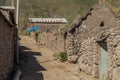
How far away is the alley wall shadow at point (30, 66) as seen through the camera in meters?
17.6

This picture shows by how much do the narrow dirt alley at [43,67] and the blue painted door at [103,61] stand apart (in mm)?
1283

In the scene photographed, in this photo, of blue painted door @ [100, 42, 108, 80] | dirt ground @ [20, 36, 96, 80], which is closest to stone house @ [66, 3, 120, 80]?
blue painted door @ [100, 42, 108, 80]

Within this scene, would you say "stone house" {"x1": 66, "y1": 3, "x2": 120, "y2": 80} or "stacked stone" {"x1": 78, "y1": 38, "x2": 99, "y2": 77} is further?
"stacked stone" {"x1": 78, "y1": 38, "x2": 99, "y2": 77}

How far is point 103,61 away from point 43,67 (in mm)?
4785

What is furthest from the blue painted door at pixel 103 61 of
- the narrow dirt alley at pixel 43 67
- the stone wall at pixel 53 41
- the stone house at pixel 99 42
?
the stone wall at pixel 53 41

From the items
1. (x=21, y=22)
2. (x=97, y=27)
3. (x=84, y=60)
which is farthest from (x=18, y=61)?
(x=21, y=22)

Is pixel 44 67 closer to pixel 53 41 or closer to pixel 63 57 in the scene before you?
pixel 63 57

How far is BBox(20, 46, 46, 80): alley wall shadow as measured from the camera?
694 inches

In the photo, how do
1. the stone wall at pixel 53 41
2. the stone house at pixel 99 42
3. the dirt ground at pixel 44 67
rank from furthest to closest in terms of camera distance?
the stone wall at pixel 53 41
the dirt ground at pixel 44 67
the stone house at pixel 99 42

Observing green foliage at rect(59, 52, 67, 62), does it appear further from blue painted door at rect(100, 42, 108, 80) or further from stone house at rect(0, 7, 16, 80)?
stone house at rect(0, 7, 16, 80)

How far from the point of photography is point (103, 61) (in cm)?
1725

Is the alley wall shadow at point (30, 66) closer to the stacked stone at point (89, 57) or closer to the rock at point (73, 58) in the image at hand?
the rock at point (73, 58)

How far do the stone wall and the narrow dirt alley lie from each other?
0.54 metres

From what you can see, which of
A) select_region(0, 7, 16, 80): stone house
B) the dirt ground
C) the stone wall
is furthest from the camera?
the stone wall
